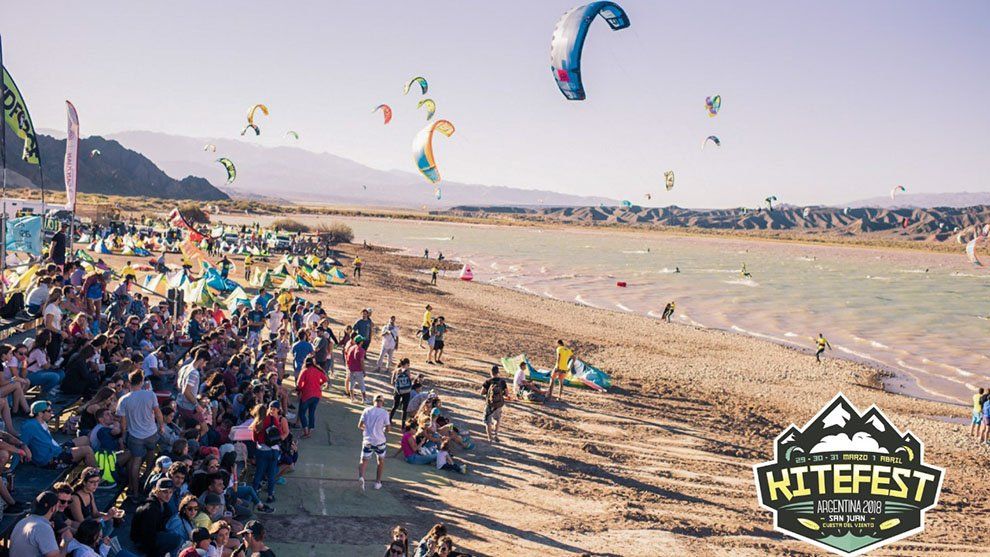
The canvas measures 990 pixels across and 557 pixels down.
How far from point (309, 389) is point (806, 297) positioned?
42152mm

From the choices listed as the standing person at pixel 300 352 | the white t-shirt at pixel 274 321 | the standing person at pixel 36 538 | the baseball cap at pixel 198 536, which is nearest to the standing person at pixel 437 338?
the white t-shirt at pixel 274 321

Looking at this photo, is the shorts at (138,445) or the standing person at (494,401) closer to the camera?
the shorts at (138,445)

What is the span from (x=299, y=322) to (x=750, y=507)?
33.8 ft

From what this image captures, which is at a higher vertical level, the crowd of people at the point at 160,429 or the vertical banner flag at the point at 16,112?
the vertical banner flag at the point at 16,112

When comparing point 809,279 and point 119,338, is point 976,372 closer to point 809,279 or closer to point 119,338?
point 119,338

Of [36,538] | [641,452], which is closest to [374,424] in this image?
[36,538]

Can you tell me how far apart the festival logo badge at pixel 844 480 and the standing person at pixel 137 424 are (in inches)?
264

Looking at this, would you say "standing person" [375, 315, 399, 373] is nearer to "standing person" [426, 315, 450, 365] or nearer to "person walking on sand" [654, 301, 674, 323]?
"standing person" [426, 315, 450, 365]

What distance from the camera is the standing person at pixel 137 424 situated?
23.6 ft

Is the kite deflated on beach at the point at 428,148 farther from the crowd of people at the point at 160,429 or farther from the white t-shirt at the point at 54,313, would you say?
the white t-shirt at the point at 54,313

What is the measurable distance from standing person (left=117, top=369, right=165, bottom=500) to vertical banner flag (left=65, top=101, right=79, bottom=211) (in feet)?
31.4

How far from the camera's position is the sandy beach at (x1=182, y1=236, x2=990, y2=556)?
8.95m

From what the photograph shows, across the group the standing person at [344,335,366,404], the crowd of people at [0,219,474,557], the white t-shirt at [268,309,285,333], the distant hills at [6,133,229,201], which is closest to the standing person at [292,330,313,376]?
the crowd of people at [0,219,474,557]

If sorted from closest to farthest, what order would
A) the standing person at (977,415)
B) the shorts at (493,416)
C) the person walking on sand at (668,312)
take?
the shorts at (493,416), the standing person at (977,415), the person walking on sand at (668,312)
